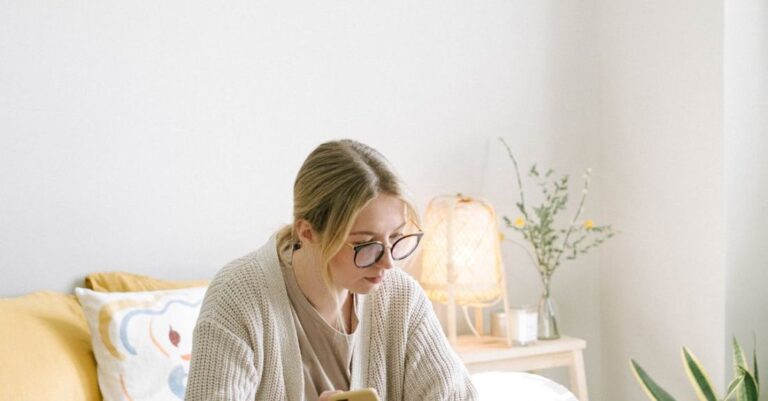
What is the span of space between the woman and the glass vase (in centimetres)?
113

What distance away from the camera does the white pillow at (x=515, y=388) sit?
284cm

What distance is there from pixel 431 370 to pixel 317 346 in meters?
0.25

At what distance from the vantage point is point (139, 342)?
2.50 meters

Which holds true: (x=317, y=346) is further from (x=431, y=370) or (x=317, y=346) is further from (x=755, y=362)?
(x=755, y=362)

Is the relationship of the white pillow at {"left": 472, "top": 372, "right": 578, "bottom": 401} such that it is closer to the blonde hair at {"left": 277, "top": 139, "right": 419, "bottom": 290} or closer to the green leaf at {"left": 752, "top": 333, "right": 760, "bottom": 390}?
the green leaf at {"left": 752, "top": 333, "right": 760, "bottom": 390}

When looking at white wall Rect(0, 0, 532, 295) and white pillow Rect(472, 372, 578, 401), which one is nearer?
white wall Rect(0, 0, 532, 295)

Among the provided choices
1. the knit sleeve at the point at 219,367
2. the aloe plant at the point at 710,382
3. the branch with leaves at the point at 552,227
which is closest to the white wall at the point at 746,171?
the aloe plant at the point at 710,382

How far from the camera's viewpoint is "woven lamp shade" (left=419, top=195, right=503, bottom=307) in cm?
312

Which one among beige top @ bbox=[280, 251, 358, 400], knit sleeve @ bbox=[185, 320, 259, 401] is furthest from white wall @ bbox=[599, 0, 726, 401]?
knit sleeve @ bbox=[185, 320, 259, 401]

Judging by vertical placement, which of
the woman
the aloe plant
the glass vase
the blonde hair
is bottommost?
the aloe plant

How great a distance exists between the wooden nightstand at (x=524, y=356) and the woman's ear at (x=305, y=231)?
1160 mm

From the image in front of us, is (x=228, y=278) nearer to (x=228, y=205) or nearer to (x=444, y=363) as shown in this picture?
(x=444, y=363)

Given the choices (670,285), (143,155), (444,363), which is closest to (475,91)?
(670,285)

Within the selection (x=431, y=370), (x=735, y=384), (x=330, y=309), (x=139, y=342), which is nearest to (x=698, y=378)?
(x=735, y=384)
